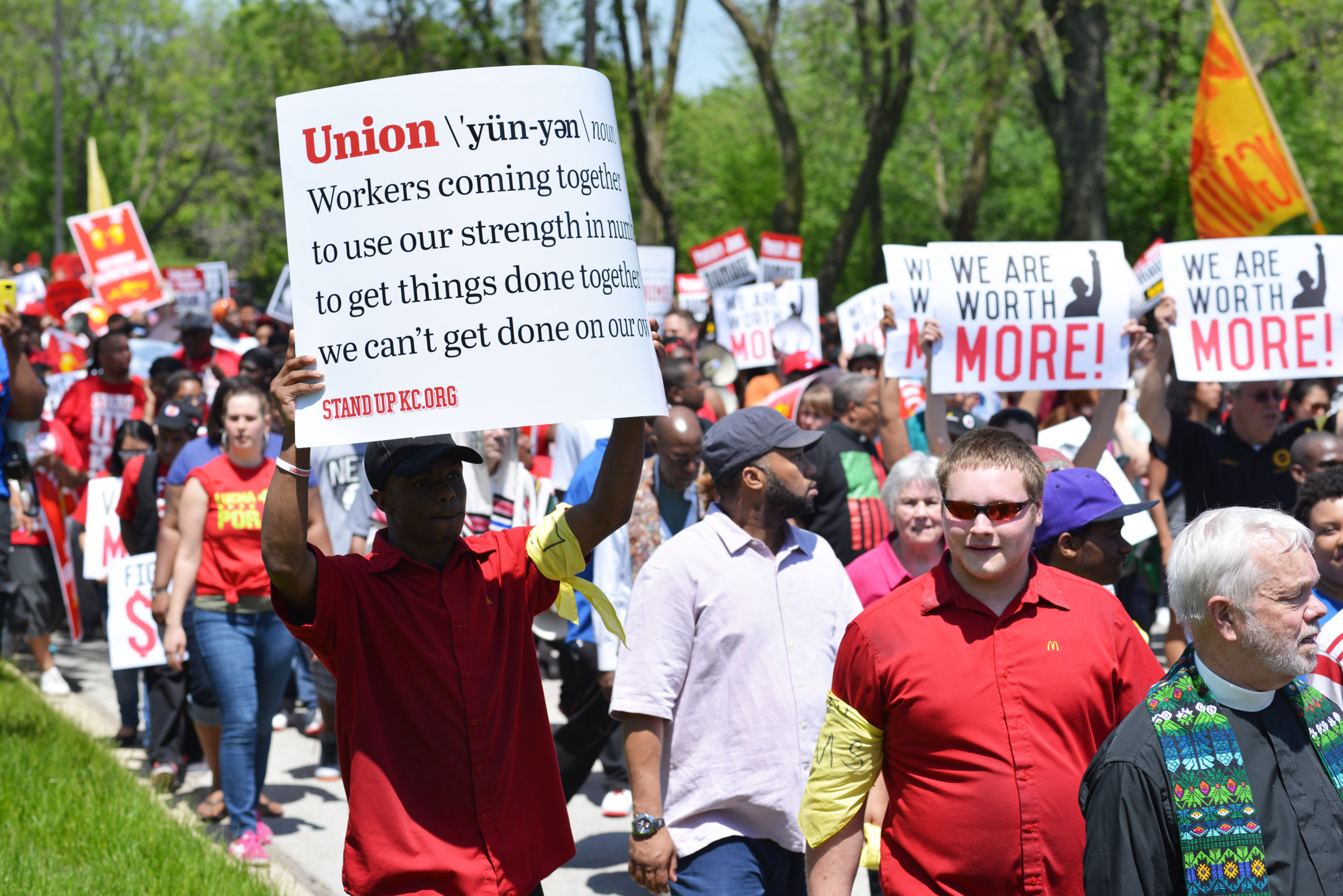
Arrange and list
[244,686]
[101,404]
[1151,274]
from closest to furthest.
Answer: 1. [244,686]
2. [101,404]
3. [1151,274]

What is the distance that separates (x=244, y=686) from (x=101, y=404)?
16.3ft

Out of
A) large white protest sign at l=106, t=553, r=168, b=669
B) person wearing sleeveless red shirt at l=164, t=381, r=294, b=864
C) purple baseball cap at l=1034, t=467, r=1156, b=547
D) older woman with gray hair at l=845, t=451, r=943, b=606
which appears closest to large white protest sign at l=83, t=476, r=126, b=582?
large white protest sign at l=106, t=553, r=168, b=669

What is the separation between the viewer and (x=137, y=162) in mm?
48125

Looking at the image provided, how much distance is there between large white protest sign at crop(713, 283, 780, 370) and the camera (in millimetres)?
14898

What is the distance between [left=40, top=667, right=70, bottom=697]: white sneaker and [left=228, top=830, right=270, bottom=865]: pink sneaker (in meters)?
3.85

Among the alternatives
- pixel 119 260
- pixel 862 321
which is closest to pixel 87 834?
pixel 862 321

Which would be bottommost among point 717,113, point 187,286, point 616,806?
point 616,806

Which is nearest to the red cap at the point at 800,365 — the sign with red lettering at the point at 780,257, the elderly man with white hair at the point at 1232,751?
the sign with red lettering at the point at 780,257

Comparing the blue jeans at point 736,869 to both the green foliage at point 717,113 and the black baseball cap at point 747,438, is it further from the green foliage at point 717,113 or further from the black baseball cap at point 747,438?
the green foliage at point 717,113

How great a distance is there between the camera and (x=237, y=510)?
21.8 feet

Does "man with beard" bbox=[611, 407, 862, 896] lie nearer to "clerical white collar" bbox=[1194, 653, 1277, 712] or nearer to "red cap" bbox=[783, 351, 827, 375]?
"clerical white collar" bbox=[1194, 653, 1277, 712]

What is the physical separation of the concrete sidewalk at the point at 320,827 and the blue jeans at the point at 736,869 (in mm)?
2078

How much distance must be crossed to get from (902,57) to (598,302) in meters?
20.7

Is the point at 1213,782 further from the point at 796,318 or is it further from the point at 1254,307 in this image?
the point at 796,318
